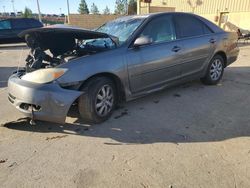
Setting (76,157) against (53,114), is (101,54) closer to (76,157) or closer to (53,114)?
(53,114)

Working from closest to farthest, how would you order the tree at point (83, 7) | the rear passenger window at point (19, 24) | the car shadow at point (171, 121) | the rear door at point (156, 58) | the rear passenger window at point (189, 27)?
the car shadow at point (171, 121)
the rear door at point (156, 58)
the rear passenger window at point (189, 27)
the rear passenger window at point (19, 24)
the tree at point (83, 7)

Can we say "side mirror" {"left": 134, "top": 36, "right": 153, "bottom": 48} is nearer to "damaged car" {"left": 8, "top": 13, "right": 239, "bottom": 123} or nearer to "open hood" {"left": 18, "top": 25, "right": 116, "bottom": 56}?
"damaged car" {"left": 8, "top": 13, "right": 239, "bottom": 123}

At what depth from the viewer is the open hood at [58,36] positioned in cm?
395

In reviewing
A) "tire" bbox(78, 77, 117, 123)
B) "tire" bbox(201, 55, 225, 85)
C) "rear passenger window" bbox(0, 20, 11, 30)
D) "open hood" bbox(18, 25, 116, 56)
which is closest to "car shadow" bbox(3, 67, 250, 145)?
"tire" bbox(78, 77, 117, 123)

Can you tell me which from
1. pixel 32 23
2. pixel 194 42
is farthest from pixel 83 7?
pixel 194 42

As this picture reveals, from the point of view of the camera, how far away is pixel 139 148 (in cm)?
341

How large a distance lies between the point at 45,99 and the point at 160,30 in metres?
2.46

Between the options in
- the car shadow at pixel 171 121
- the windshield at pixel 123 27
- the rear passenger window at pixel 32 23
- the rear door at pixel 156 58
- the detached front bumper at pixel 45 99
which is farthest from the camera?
the rear passenger window at pixel 32 23

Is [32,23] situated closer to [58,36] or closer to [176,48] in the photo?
[58,36]

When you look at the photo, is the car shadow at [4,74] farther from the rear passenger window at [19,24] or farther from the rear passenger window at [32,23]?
the rear passenger window at [32,23]

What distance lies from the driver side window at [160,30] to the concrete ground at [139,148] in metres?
1.18

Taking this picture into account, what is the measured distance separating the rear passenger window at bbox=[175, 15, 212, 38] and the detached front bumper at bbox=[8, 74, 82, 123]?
2.57 m

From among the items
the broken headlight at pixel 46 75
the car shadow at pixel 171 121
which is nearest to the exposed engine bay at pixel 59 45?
the broken headlight at pixel 46 75

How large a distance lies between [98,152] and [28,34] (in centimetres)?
227
